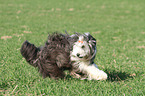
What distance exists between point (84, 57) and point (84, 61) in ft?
0.46

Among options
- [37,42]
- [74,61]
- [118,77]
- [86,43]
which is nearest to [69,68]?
[74,61]

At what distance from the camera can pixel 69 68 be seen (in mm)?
4180

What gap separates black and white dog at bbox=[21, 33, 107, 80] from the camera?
156 inches

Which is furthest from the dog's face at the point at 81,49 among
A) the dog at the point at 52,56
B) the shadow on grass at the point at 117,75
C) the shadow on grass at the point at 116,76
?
the shadow on grass at the point at 117,75

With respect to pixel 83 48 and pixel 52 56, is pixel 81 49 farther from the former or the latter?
pixel 52 56

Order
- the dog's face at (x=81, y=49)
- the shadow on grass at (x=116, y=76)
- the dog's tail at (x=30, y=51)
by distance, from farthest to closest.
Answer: the shadow on grass at (x=116, y=76)
the dog's tail at (x=30, y=51)
the dog's face at (x=81, y=49)

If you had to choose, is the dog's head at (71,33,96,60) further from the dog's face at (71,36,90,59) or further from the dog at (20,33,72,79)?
the dog at (20,33,72,79)

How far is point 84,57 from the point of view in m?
3.94

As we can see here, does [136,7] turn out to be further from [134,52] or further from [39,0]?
[134,52]

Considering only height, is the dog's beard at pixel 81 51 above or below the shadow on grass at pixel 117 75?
above

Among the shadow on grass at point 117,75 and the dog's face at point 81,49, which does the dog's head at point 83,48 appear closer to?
the dog's face at point 81,49

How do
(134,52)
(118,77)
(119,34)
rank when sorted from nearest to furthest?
(118,77) → (134,52) → (119,34)

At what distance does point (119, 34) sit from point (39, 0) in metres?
16.4

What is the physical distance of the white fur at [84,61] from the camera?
390 centimetres
